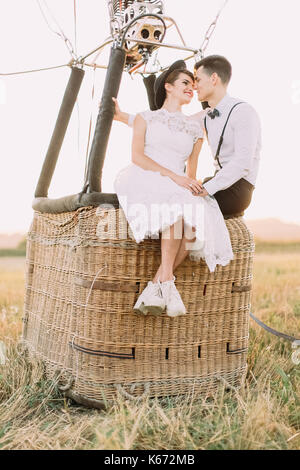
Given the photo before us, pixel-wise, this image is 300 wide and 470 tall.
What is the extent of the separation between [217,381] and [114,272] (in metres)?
0.92

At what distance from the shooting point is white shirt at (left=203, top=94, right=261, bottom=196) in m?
2.97

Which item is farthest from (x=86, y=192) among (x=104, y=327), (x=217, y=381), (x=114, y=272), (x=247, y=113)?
(x=217, y=381)

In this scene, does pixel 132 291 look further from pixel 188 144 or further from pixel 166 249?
pixel 188 144

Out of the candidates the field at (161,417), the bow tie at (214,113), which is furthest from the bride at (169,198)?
the field at (161,417)

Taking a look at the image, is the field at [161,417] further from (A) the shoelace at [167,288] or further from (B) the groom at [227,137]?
(B) the groom at [227,137]

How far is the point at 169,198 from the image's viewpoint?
9.20ft

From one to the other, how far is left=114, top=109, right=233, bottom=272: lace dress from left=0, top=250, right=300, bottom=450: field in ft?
2.34

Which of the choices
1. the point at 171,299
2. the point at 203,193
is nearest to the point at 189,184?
the point at 203,193

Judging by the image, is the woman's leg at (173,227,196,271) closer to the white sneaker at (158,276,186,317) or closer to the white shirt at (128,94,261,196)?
the white sneaker at (158,276,186,317)

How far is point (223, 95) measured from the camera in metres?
3.25

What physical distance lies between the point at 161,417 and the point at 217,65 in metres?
1.98

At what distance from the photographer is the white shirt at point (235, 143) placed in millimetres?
2973

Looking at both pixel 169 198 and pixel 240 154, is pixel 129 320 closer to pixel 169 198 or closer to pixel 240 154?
pixel 169 198

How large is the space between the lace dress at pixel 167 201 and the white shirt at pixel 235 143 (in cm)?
14
